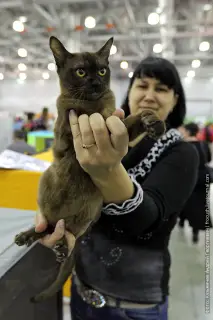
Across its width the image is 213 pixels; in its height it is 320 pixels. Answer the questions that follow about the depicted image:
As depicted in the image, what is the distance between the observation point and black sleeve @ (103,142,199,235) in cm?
69

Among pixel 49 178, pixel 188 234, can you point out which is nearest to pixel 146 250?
pixel 49 178

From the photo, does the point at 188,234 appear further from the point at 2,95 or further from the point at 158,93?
the point at 2,95

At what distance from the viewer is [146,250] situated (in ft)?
2.71

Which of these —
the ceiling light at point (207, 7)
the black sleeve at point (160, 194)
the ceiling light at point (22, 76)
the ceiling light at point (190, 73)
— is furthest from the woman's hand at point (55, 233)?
the ceiling light at point (22, 76)

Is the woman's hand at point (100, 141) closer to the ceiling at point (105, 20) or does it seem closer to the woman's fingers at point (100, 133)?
the woman's fingers at point (100, 133)

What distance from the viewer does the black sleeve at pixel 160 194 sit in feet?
2.25

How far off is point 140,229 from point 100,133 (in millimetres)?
305

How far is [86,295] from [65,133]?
50 cm

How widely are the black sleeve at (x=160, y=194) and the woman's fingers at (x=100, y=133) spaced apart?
17 cm

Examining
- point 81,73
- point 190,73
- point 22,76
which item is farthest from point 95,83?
point 22,76

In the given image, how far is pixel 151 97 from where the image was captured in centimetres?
90

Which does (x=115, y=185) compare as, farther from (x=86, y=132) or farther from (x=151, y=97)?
(x=151, y=97)

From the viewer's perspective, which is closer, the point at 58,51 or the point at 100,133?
the point at 100,133

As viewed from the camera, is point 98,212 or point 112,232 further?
point 112,232
